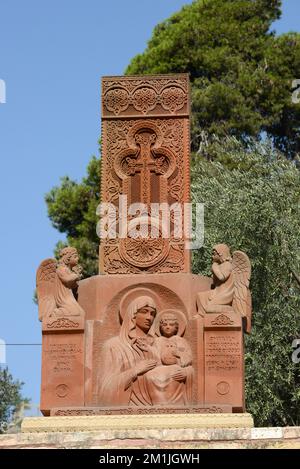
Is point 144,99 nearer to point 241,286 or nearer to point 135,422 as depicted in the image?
point 241,286

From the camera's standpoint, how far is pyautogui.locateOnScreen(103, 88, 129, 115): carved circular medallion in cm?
1722

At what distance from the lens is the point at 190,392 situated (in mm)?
15789

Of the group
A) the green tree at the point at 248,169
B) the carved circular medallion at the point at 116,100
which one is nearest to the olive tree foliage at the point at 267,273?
the green tree at the point at 248,169

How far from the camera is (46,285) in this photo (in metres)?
16.5

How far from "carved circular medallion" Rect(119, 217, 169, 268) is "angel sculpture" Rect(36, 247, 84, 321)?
0.66 meters

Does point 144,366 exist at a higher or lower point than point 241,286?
lower

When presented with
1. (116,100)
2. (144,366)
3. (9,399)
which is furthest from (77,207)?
(144,366)

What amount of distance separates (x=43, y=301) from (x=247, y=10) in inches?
763

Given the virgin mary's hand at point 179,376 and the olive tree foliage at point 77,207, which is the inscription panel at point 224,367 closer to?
the virgin mary's hand at point 179,376

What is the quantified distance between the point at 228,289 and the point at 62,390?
93.1 inches

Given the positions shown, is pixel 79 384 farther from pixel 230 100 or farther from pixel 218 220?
pixel 230 100

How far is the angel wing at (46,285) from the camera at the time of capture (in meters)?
16.3

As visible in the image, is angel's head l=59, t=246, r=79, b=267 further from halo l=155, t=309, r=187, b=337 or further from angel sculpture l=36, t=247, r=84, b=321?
halo l=155, t=309, r=187, b=337

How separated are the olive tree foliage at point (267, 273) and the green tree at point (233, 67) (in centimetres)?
614
